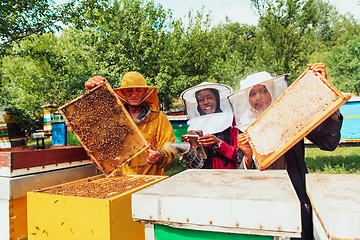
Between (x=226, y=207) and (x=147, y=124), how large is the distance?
6.31 feet

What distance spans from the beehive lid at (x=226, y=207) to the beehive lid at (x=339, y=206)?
10 centimetres

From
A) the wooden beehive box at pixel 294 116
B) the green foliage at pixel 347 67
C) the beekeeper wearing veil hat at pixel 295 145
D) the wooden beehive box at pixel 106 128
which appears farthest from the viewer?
the green foliage at pixel 347 67

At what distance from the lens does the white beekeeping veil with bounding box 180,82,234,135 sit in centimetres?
284

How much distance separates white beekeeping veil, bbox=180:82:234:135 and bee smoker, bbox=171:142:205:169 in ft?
1.22

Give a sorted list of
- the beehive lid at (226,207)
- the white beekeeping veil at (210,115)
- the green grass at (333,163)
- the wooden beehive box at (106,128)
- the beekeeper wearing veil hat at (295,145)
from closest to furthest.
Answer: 1. the beehive lid at (226,207)
2. the beekeeper wearing veil hat at (295,145)
3. the wooden beehive box at (106,128)
4. the white beekeeping veil at (210,115)
5. the green grass at (333,163)

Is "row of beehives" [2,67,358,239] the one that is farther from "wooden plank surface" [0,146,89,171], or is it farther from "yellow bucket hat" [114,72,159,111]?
"yellow bucket hat" [114,72,159,111]

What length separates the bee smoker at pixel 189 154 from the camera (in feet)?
7.64

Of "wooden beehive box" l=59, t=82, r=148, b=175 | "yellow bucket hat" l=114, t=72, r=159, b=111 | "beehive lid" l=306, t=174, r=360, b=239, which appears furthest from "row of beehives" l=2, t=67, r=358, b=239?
"yellow bucket hat" l=114, t=72, r=159, b=111

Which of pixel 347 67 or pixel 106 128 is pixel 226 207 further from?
pixel 347 67

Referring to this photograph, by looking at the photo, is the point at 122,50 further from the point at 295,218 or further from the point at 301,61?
the point at 295,218

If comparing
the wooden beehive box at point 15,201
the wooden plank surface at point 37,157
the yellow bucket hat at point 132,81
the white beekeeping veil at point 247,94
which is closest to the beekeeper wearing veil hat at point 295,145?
the white beekeeping veil at point 247,94

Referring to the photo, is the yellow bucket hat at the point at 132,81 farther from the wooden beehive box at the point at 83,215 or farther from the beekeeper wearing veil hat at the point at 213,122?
the wooden beehive box at the point at 83,215

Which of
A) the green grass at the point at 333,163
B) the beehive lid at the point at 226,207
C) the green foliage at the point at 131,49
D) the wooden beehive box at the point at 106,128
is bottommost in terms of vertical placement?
Result: the green grass at the point at 333,163

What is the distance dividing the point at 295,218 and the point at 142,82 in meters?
2.45
